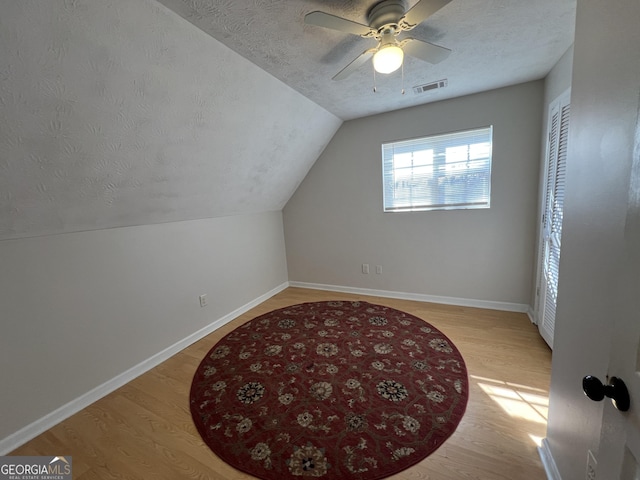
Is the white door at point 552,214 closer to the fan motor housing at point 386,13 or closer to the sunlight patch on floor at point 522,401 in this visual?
the sunlight patch on floor at point 522,401

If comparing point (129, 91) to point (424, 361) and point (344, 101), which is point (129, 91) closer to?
point (344, 101)

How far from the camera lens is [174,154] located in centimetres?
206

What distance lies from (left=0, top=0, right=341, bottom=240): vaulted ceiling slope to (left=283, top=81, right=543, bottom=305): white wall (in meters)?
1.24

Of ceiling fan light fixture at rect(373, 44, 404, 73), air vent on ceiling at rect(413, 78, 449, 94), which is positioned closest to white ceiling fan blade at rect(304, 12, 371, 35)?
ceiling fan light fixture at rect(373, 44, 404, 73)

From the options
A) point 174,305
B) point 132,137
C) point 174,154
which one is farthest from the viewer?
point 174,305

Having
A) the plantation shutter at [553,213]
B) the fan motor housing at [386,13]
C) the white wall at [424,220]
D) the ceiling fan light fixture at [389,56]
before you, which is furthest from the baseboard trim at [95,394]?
the plantation shutter at [553,213]

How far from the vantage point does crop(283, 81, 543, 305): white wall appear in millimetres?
2750

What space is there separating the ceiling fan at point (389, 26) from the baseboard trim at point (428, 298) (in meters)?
2.63

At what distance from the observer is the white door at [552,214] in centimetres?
205

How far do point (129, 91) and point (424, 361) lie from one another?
2.81 meters

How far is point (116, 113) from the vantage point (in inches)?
61.6

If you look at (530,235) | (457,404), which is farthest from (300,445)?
(530,235)

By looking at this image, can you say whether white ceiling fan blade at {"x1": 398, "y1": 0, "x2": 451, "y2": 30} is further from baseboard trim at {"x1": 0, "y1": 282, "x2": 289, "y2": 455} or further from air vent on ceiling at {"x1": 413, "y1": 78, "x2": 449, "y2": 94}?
baseboard trim at {"x1": 0, "y1": 282, "x2": 289, "y2": 455}

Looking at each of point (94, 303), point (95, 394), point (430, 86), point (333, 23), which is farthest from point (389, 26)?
point (95, 394)
